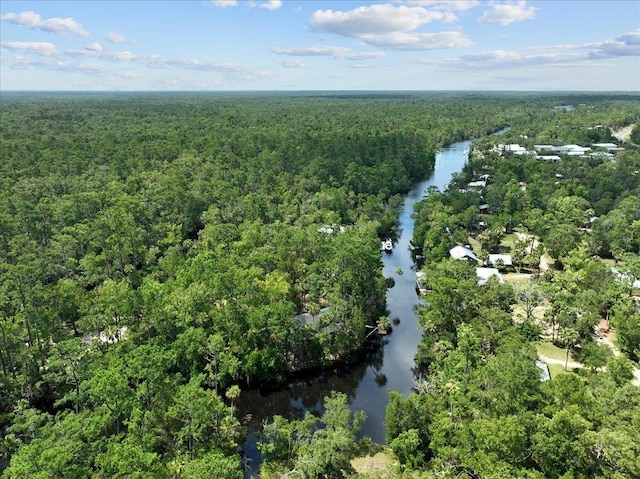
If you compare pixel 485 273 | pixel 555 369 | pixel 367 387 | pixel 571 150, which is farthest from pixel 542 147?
pixel 367 387

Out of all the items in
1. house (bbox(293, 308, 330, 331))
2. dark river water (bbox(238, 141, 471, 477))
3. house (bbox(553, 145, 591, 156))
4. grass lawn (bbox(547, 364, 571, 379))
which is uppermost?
house (bbox(553, 145, 591, 156))

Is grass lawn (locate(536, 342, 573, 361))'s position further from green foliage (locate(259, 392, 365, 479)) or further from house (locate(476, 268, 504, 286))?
green foliage (locate(259, 392, 365, 479))

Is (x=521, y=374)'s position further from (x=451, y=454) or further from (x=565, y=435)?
(x=451, y=454)

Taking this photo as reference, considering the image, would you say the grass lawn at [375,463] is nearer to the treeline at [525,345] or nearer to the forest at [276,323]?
the forest at [276,323]

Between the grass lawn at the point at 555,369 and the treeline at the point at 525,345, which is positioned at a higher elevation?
the treeline at the point at 525,345

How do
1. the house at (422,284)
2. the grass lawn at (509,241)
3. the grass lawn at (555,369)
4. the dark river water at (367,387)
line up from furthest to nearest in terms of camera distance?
the grass lawn at (509,241) < the house at (422,284) < the grass lawn at (555,369) < the dark river water at (367,387)

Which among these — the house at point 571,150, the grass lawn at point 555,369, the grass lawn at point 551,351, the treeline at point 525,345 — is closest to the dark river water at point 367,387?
the treeline at point 525,345

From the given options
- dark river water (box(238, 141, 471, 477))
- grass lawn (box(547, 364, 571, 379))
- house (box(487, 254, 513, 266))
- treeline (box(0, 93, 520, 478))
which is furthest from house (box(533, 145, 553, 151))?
grass lawn (box(547, 364, 571, 379))

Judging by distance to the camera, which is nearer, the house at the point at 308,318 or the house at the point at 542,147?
the house at the point at 308,318
